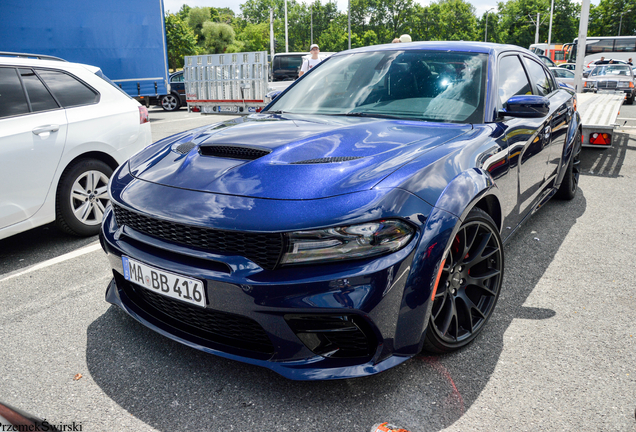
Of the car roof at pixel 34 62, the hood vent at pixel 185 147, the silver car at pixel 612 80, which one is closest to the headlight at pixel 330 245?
the hood vent at pixel 185 147

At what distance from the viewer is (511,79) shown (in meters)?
3.53

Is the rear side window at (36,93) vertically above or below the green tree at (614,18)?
below

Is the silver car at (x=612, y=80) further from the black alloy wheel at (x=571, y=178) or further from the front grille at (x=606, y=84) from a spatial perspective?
the black alloy wheel at (x=571, y=178)

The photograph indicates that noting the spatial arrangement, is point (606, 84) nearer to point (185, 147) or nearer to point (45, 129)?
point (45, 129)

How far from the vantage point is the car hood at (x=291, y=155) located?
2098 mm

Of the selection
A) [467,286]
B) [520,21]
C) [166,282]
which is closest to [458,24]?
[520,21]

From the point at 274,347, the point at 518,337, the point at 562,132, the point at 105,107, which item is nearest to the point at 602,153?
the point at 562,132

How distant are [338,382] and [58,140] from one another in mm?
2981

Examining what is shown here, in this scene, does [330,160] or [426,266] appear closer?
[426,266]

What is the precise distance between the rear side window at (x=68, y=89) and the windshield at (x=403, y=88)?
1.83 metres

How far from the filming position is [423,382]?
7.56 ft

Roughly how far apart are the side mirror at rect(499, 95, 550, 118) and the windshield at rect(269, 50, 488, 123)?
0.59ft

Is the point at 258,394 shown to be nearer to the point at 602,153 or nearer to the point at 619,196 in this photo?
the point at 619,196

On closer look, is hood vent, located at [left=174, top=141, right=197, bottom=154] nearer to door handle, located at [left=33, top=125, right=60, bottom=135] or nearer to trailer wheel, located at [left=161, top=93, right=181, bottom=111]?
door handle, located at [left=33, top=125, right=60, bottom=135]
